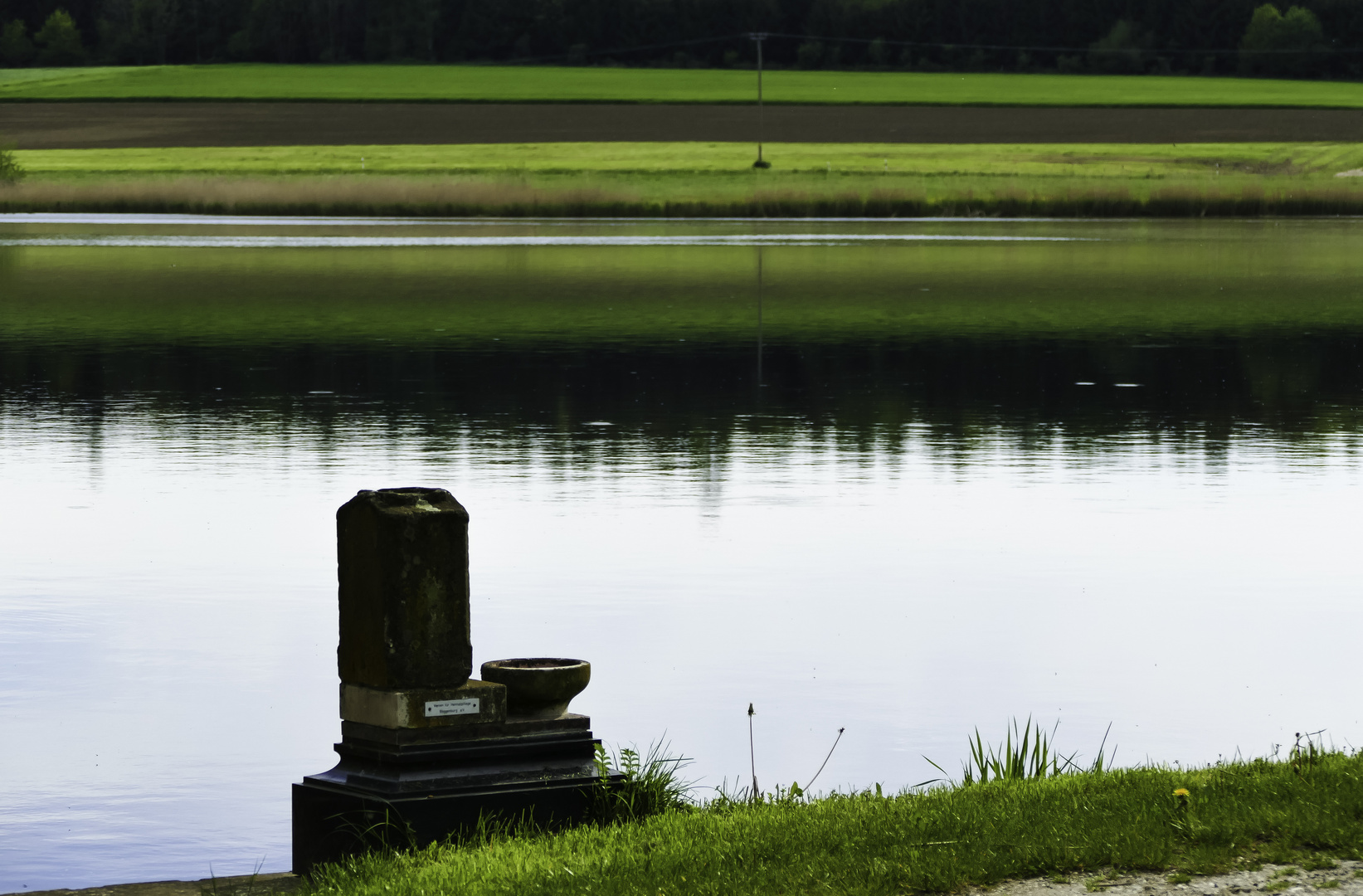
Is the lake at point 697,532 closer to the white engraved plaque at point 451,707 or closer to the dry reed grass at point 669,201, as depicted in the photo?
the white engraved plaque at point 451,707

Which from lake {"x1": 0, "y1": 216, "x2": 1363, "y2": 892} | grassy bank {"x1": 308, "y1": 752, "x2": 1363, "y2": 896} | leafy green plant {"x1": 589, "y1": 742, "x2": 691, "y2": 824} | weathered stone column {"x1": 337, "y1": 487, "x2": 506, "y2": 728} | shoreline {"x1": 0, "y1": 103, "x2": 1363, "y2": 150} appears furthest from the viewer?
shoreline {"x1": 0, "y1": 103, "x2": 1363, "y2": 150}

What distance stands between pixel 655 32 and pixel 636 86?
23.4 meters

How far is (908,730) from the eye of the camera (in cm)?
975

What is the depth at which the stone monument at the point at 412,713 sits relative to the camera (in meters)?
7.13

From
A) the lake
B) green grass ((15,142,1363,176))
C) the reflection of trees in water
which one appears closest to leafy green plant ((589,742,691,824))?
the lake

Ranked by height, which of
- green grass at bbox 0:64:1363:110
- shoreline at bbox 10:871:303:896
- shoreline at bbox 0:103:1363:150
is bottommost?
shoreline at bbox 10:871:303:896

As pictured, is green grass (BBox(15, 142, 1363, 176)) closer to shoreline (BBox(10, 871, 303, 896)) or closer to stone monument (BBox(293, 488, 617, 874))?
stone monument (BBox(293, 488, 617, 874))

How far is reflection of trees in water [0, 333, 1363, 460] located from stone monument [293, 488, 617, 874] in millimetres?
10267

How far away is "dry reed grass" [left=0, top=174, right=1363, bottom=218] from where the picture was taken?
210ft

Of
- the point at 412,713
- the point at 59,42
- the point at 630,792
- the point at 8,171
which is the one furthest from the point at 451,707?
the point at 59,42

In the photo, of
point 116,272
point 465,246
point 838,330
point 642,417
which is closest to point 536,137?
point 465,246

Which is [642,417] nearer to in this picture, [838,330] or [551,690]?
[838,330]

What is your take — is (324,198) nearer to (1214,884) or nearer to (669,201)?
(669,201)

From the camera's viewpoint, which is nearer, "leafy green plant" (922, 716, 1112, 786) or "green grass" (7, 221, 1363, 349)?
"leafy green plant" (922, 716, 1112, 786)
